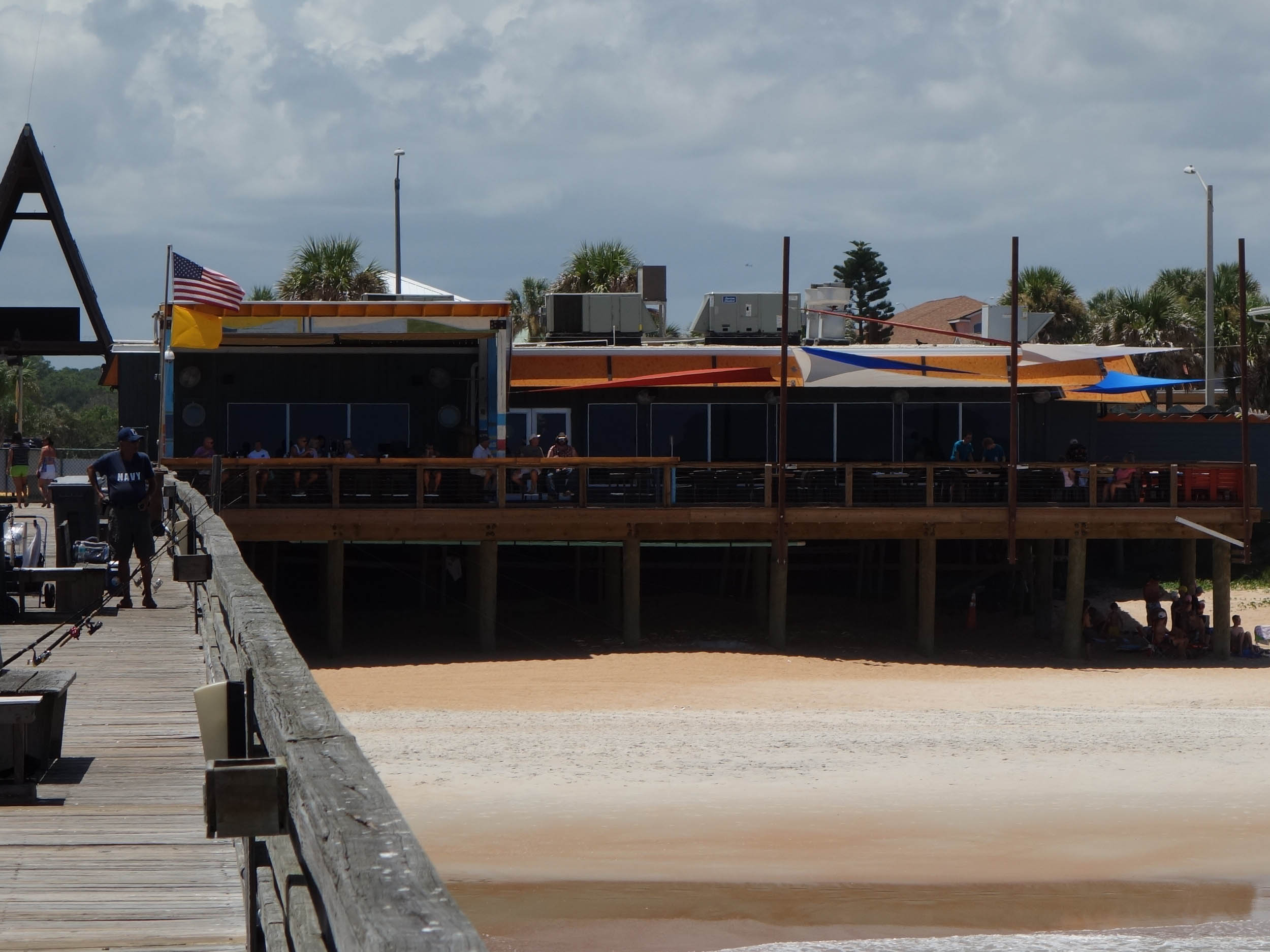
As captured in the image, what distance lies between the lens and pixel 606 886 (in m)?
12.2

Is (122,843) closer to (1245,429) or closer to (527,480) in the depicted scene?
(527,480)

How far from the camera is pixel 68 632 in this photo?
34.3 ft

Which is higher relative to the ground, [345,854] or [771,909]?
[345,854]

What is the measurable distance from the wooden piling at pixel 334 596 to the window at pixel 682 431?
6569 millimetres

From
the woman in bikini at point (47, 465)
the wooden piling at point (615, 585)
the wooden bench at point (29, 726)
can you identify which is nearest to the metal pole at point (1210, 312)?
the wooden piling at point (615, 585)

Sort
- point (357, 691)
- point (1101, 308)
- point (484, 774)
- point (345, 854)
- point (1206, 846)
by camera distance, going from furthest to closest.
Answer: point (1101, 308)
point (357, 691)
point (484, 774)
point (1206, 846)
point (345, 854)

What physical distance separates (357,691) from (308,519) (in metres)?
3.15

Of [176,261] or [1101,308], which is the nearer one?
[176,261]

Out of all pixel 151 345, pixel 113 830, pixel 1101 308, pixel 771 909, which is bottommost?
pixel 771 909

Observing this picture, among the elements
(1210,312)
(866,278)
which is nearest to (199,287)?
(1210,312)

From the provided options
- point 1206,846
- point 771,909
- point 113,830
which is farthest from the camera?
point 1206,846

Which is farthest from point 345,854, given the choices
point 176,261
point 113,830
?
point 176,261

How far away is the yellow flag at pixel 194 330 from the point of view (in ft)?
68.1

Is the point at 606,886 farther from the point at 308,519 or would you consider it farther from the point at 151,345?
the point at 151,345
